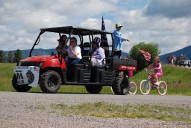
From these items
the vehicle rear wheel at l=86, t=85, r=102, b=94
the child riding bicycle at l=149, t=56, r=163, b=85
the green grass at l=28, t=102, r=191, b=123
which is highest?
the child riding bicycle at l=149, t=56, r=163, b=85

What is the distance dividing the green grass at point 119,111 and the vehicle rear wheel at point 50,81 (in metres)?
4.46

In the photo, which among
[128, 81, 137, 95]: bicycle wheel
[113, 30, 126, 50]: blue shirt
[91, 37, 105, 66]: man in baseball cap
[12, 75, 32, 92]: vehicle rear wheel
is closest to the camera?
[12, 75, 32, 92]: vehicle rear wheel

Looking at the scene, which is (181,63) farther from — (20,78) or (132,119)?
(132,119)

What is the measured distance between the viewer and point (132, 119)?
7.76 meters

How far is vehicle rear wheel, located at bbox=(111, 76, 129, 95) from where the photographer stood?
55.1 ft

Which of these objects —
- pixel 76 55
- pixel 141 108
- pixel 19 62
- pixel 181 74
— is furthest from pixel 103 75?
pixel 181 74

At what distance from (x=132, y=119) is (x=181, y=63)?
93.6 m

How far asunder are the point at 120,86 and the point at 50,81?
336 centimetres

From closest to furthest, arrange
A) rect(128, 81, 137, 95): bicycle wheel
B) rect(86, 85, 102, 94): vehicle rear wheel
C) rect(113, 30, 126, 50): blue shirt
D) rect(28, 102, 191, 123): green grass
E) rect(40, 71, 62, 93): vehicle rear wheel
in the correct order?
rect(28, 102, 191, 123): green grass → rect(40, 71, 62, 93): vehicle rear wheel → rect(113, 30, 126, 50): blue shirt → rect(86, 85, 102, 94): vehicle rear wheel → rect(128, 81, 137, 95): bicycle wheel

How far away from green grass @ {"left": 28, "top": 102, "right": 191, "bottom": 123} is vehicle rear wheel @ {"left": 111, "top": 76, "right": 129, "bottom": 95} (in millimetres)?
6520

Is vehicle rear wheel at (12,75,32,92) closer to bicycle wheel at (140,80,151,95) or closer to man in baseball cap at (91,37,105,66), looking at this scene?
man in baseball cap at (91,37,105,66)

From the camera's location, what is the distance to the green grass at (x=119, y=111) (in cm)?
Result: 830

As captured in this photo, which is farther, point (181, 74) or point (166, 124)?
point (181, 74)

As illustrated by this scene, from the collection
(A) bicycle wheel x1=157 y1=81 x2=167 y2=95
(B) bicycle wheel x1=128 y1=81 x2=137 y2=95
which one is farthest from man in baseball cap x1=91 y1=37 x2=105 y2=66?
Answer: (A) bicycle wheel x1=157 y1=81 x2=167 y2=95
